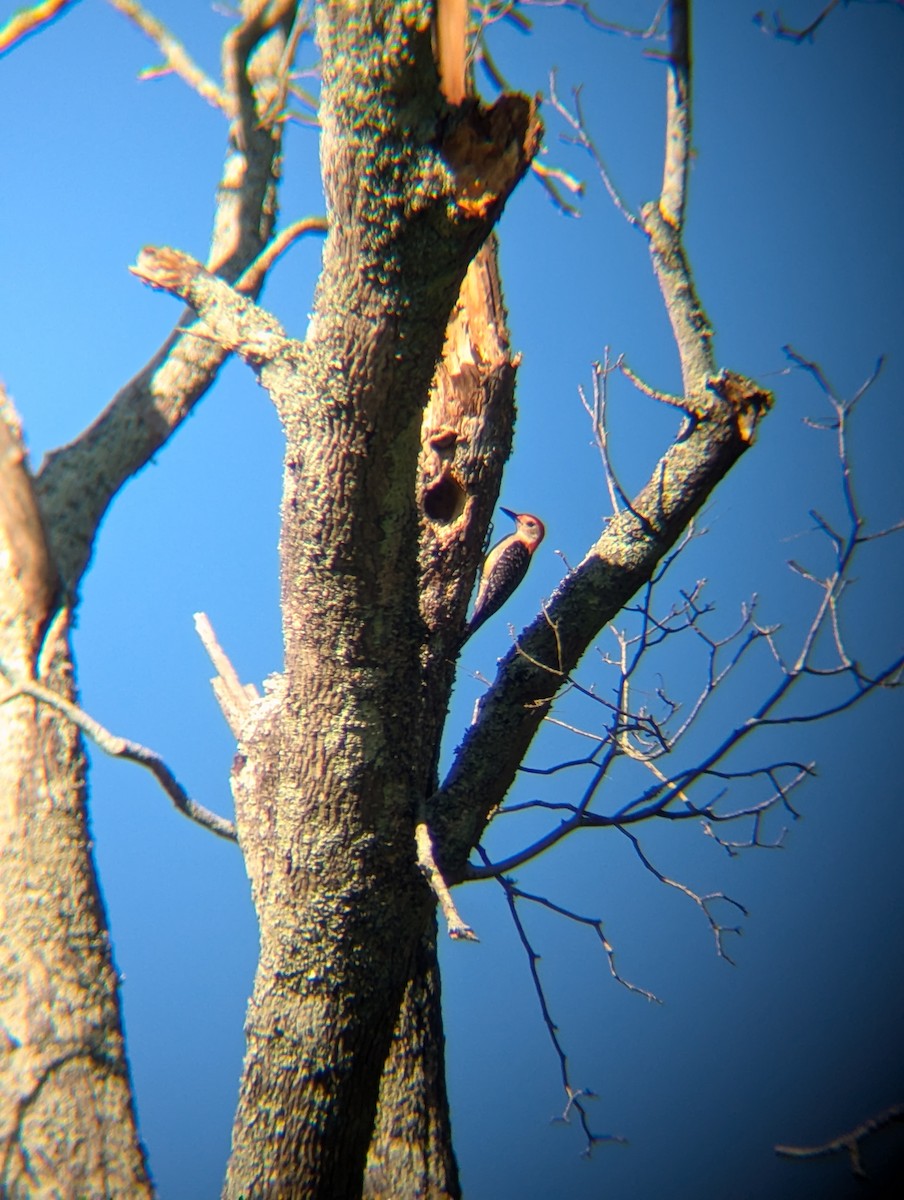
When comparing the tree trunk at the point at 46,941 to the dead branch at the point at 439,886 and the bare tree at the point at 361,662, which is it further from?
the dead branch at the point at 439,886

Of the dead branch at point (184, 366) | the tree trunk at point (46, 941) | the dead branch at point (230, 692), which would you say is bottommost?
the tree trunk at point (46, 941)

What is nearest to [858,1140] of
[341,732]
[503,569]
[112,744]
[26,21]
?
[341,732]

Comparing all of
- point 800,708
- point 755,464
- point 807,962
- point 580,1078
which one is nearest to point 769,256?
point 755,464

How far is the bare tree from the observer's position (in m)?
1.45

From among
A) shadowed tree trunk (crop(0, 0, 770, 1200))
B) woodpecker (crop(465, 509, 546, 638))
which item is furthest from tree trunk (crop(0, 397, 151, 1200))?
woodpecker (crop(465, 509, 546, 638))

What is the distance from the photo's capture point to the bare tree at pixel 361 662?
1.45 metres

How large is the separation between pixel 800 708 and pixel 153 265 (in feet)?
83.5

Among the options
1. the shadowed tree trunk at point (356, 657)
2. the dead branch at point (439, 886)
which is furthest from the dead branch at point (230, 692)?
the dead branch at point (439, 886)

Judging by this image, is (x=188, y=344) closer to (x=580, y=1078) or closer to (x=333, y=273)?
(x=333, y=273)

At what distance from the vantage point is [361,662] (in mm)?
1930

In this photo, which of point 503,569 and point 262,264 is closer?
point 262,264

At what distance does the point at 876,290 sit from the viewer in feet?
60.3

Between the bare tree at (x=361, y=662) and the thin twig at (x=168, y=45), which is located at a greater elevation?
the thin twig at (x=168, y=45)

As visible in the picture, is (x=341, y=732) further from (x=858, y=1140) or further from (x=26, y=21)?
(x=26, y=21)
